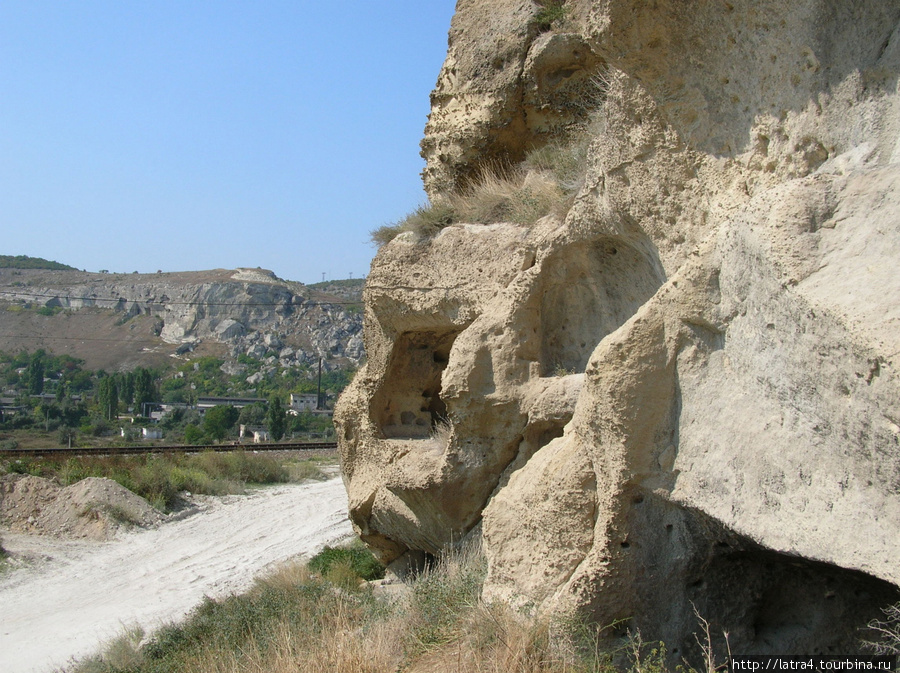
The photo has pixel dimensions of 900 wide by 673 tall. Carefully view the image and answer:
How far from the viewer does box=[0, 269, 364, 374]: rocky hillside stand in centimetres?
7788

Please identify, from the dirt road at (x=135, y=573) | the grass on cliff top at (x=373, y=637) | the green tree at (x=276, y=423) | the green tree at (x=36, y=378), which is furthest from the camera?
the green tree at (x=36, y=378)

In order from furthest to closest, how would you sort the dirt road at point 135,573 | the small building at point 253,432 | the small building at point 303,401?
the small building at point 303,401
the small building at point 253,432
the dirt road at point 135,573

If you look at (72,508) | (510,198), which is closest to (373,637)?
(510,198)

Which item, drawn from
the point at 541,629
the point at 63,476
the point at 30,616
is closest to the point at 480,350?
the point at 541,629

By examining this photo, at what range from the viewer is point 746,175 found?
406cm

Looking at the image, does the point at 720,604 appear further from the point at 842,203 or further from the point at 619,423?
the point at 842,203

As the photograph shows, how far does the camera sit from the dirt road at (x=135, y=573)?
9664mm

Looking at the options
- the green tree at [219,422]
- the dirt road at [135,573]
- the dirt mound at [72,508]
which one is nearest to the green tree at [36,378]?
the green tree at [219,422]

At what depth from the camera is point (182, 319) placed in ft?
277

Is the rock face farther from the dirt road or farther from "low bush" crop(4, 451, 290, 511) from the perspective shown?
"low bush" crop(4, 451, 290, 511)

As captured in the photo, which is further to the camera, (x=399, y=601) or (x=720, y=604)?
(x=399, y=601)

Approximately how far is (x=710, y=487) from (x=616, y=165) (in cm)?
202

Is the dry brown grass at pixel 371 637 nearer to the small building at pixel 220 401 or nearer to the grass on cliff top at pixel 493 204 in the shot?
the grass on cliff top at pixel 493 204

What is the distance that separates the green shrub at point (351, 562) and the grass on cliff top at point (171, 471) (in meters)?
6.67
